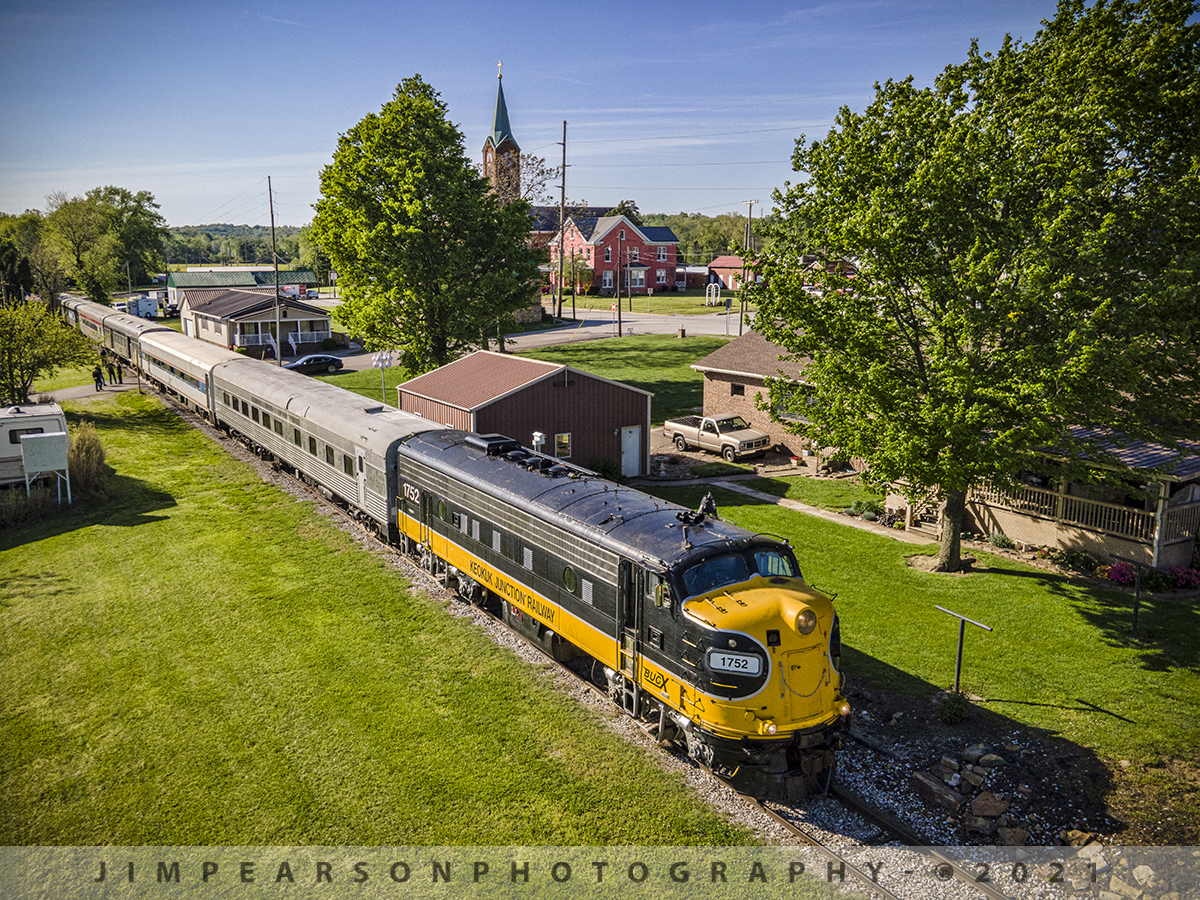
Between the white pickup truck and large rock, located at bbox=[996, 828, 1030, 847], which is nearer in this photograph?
large rock, located at bbox=[996, 828, 1030, 847]

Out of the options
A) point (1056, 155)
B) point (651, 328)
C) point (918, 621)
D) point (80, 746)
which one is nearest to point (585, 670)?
point (918, 621)

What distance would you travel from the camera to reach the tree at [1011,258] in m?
16.3

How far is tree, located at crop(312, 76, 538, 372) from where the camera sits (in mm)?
38125

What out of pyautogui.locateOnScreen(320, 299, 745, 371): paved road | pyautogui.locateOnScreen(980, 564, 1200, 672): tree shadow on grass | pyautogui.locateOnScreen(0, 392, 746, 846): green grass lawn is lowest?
pyautogui.locateOnScreen(0, 392, 746, 846): green grass lawn

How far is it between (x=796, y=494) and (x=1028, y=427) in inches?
499

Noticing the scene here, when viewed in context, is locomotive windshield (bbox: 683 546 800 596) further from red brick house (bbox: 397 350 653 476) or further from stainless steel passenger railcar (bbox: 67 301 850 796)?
red brick house (bbox: 397 350 653 476)

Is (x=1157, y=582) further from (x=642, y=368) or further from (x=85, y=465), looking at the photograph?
(x=642, y=368)

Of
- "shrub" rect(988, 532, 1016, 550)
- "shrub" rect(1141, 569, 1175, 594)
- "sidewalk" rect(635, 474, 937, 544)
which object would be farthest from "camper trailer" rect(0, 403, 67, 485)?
"shrub" rect(1141, 569, 1175, 594)

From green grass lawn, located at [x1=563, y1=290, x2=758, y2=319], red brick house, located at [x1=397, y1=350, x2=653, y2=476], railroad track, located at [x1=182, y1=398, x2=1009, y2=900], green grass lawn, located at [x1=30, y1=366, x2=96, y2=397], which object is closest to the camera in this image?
railroad track, located at [x1=182, y1=398, x2=1009, y2=900]

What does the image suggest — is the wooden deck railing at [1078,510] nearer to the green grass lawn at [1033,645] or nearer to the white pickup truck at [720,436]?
the green grass lawn at [1033,645]

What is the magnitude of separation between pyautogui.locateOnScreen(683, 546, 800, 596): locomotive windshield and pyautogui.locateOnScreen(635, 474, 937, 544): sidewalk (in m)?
12.8

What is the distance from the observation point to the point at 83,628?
18766mm

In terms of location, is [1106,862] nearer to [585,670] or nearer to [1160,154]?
[585,670]

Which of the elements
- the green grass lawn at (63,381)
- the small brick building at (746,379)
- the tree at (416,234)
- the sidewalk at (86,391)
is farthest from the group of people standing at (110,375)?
the small brick building at (746,379)
